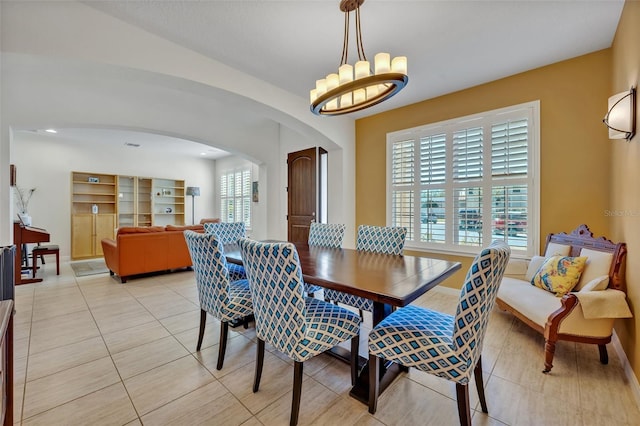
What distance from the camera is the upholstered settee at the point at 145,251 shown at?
14.0 feet

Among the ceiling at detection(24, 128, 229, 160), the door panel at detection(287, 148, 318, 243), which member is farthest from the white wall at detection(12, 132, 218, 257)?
the door panel at detection(287, 148, 318, 243)

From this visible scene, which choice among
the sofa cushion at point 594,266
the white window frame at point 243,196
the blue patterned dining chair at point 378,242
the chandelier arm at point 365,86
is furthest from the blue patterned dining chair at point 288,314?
the white window frame at point 243,196

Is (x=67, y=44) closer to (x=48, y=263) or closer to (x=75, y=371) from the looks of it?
(x=75, y=371)

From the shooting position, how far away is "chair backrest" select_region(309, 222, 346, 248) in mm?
3205

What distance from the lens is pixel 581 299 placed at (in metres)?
1.95

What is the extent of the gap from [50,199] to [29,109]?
4.11m

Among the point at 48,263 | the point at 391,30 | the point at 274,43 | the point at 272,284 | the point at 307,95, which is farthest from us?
the point at 48,263

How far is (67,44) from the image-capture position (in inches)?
85.7

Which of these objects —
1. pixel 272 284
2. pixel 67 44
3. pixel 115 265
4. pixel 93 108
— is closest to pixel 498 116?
pixel 272 284

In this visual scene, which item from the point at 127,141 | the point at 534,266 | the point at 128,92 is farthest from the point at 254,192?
the point at 534,266

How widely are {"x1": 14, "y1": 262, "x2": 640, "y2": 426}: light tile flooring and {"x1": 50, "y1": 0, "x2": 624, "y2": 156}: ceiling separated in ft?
9.09

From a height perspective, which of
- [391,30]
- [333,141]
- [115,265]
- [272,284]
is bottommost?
[115,265]

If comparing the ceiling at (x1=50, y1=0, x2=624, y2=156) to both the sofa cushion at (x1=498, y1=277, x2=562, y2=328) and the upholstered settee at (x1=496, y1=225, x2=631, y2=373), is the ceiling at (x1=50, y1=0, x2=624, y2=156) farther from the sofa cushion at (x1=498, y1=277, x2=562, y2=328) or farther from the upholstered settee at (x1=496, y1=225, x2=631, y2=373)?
the sofa cushion at (x1=498, y1=277, x2=562, y2=328)

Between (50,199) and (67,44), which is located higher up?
(67,44)
